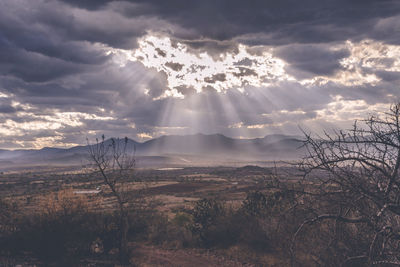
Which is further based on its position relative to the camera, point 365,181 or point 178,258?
point 178,258

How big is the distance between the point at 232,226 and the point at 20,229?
33.3ft

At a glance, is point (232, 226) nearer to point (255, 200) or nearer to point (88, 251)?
point (255, 200)

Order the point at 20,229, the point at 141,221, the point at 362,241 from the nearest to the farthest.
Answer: the point at 362,241 < the point at 20,229 < the point at 141,221

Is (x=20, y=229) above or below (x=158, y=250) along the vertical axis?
above

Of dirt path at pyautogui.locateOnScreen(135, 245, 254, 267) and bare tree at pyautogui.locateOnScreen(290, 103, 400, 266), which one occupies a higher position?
bare tree at pyautogui.locateOnScreen(290, 103, 400, 266)

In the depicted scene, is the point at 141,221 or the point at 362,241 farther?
the point at 141,221

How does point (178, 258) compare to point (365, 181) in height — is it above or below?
below

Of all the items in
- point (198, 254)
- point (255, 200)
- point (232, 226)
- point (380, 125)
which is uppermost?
point (380, 125)

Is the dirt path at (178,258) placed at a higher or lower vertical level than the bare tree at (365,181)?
lower

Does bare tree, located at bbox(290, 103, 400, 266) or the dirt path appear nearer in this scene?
bare tree, located at bbox(290, 103, 400, 266)

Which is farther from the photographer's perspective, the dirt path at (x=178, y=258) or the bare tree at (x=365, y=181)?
the dirt path at (x=178, y=258)

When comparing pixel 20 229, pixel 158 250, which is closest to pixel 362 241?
pixel 158 250

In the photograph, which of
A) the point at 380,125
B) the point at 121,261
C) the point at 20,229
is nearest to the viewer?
the point at 380,125

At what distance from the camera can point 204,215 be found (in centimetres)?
1725
